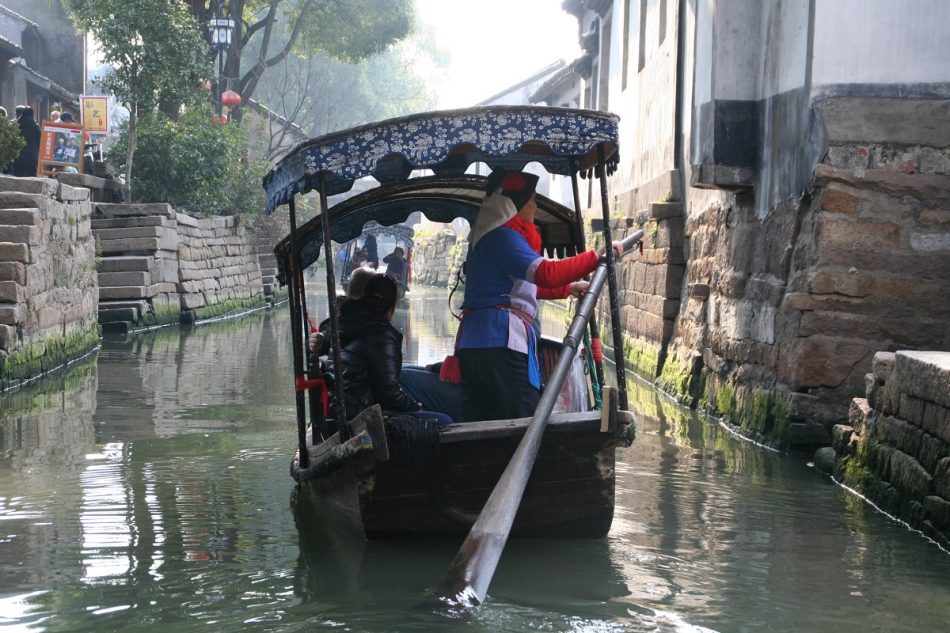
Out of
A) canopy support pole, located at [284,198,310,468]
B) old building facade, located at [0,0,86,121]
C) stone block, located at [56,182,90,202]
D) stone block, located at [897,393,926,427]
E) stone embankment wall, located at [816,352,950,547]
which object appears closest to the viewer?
stone embankment wall, located at [816,352,950,547]

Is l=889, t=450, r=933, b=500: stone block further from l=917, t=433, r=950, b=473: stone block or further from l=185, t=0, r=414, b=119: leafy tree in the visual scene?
l=185, t=0, r=414, b=119: leafy tree

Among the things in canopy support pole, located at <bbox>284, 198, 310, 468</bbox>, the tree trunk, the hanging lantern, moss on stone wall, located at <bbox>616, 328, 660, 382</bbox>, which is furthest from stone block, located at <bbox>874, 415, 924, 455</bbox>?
the hanging lantern

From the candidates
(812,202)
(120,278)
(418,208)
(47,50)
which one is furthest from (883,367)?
(47,50)

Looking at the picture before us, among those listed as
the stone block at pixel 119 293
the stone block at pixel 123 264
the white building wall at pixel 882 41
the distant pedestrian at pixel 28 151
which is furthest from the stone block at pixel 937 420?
the distant pedestrian at pixel 28 151

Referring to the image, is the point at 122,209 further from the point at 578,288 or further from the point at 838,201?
the point at 578,288

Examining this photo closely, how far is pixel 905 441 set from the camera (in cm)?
671

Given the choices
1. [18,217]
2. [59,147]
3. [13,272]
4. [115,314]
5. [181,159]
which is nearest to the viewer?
[13,272]

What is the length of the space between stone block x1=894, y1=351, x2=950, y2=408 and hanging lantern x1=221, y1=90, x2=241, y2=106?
22109 mm

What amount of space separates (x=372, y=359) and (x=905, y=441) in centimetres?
308

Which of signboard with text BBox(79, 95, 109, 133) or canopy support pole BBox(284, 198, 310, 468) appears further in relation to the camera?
signboard with text BBox(79, 95, 109, 133)

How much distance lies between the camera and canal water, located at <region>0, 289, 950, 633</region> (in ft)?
16.0

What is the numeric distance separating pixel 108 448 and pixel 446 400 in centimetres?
327

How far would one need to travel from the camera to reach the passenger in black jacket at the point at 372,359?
6.04 meters

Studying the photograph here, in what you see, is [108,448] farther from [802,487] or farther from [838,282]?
[838,282]
